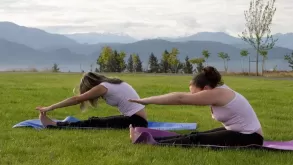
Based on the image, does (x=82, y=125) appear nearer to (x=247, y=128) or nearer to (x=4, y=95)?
(x=247, y=128)

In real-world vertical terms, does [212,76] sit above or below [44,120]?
above

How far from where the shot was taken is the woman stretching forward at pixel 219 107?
5.91 metres

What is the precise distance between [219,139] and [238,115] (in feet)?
1.33

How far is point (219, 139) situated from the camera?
620 cm

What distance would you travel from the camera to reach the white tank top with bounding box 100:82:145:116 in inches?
301

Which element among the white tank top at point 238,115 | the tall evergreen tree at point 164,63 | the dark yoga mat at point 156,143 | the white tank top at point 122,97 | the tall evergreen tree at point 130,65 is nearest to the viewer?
the white tank top at point 238,115

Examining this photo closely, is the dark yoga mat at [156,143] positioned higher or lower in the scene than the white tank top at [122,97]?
lower

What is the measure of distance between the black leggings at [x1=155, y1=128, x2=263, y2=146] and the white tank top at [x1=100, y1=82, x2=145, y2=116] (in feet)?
5.19

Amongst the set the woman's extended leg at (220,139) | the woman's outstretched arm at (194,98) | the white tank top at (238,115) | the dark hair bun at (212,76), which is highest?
the dark hair bun at (212,76)

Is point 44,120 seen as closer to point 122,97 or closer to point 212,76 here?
point 122,97

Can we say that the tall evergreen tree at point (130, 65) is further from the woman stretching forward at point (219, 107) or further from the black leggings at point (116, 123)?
the woman stretching forward at point (219, 107)

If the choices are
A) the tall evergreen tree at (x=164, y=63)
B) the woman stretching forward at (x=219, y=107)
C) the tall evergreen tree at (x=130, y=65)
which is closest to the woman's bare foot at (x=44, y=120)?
the woman stretching forward at (x=219, y=107)

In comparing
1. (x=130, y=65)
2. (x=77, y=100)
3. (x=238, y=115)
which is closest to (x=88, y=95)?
(x=77, y=100)

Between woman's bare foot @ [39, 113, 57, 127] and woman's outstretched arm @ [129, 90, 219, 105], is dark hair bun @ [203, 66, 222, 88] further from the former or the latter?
woman's bare foot @ [39, 113, 57, 127]
